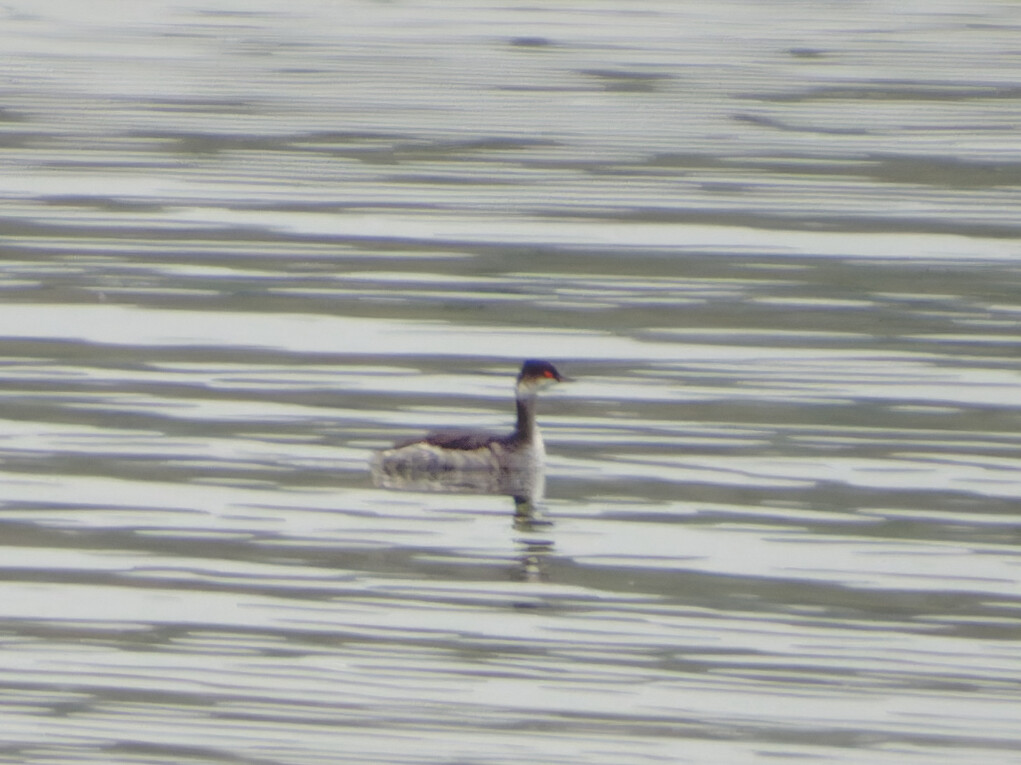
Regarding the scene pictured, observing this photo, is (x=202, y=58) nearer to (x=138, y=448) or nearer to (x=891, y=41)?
(x=891, y=41)

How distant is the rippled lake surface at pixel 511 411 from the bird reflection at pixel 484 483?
0.06 metres

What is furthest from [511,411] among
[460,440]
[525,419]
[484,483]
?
[460,440]

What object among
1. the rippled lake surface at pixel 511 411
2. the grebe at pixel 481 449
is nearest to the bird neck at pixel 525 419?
the grebe at pixel 481 449

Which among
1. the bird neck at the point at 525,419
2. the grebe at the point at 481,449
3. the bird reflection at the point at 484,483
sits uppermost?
the bird neck at the point at 525,419

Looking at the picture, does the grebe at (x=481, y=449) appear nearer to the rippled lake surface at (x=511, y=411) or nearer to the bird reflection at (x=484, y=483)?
the bird reflection at (x=484, y=483)

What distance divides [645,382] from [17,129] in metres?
11.1

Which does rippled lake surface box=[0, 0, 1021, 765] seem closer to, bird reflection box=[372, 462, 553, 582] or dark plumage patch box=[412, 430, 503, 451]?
bird reflection box=[372, 462, 553, 582]

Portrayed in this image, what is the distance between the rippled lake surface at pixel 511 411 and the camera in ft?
28.6

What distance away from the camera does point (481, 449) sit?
11.9 metres

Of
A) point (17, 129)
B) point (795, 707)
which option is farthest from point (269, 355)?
point (17, 129)

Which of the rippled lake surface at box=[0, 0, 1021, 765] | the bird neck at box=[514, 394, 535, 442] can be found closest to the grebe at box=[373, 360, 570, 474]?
the bird neck at box=[514, 394, 535, 442]

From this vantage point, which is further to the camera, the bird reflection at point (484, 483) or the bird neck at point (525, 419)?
the bird neck at point (525, 419)

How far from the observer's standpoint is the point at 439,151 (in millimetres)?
21984

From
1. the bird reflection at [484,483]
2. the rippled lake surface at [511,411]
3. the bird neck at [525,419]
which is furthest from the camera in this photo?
the bird neck at [525,419]
